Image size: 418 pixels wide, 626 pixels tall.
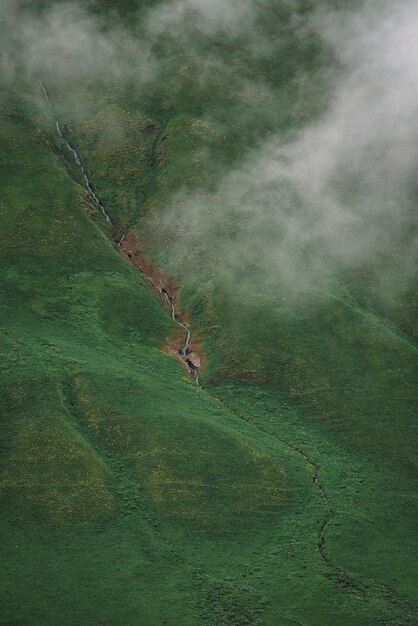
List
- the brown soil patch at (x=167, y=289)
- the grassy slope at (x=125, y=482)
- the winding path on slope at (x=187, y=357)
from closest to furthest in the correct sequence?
1. the grassy slope at (x=125, y=482)
2. the winding path on slope at (x=187, y=357)
3. the brown soil patch at (x=167, y=289)

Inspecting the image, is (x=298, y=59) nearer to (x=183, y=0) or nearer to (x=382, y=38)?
(x=382, y=38)

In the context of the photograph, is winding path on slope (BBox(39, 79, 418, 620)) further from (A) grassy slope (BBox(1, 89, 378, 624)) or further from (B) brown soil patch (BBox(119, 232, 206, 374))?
(A) grassy slope (BBox(1, 89, 378, 624))

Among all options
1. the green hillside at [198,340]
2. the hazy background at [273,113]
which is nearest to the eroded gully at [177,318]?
the green hillside at [198,340]

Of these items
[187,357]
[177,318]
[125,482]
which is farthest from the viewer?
[177,318]

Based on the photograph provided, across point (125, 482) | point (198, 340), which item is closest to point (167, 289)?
point (198, 340)

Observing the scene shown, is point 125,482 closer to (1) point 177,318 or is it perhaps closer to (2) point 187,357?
(2) point 187,357

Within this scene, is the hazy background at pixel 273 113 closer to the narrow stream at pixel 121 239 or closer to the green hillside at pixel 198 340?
the green hillside at pixel 198 340
